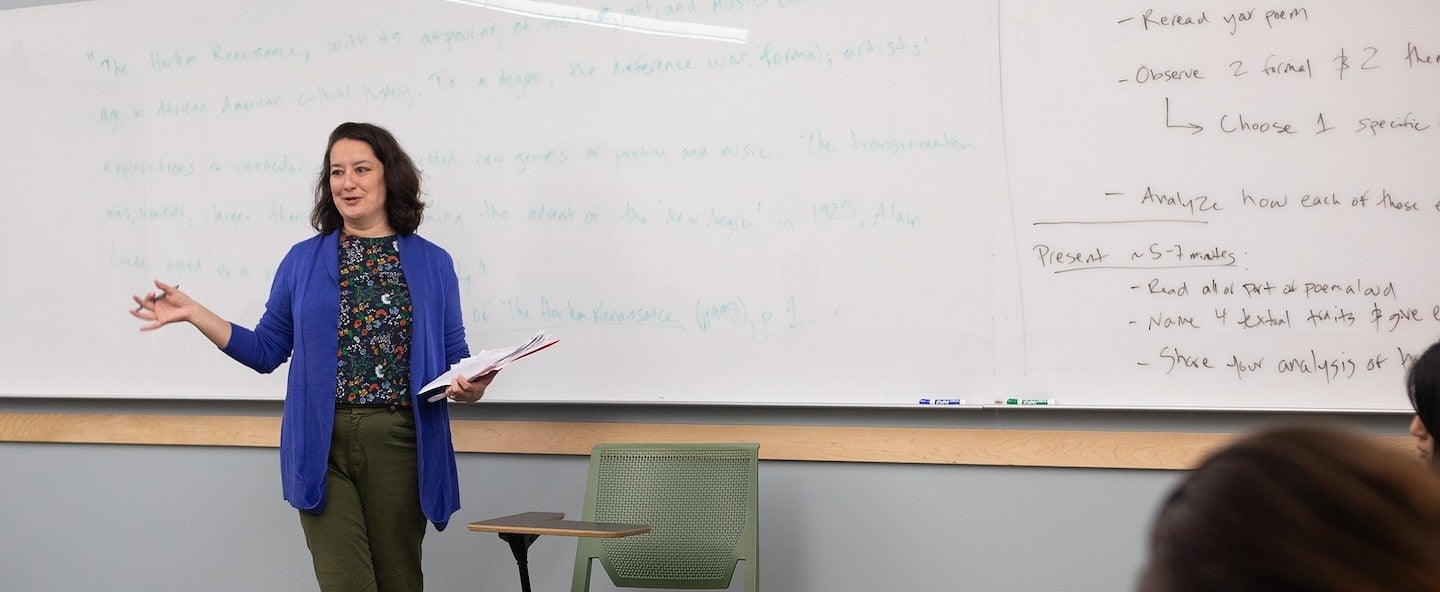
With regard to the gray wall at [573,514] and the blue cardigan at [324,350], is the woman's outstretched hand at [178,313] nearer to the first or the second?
the blue cardigan at [324,350]

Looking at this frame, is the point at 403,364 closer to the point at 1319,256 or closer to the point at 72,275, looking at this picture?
the point at 72,275

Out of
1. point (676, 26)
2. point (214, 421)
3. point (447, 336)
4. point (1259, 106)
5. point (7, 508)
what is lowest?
point (7, 508)

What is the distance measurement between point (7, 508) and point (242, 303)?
1.01 meters

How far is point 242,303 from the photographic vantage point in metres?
3.31

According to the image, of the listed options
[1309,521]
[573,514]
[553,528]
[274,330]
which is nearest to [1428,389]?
[1309,521]

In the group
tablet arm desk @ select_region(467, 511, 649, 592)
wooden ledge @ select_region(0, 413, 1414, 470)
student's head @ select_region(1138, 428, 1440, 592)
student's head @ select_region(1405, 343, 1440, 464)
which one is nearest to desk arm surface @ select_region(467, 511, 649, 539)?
tablet arm desk @ select_region(467, 511, 649, 592)

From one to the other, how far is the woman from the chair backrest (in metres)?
0.37

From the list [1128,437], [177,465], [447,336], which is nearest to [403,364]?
[447,336]

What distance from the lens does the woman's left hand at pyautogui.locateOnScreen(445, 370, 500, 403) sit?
97.5 inches

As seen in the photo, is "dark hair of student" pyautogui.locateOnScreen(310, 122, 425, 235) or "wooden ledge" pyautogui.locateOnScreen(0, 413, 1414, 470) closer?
"dark hair of student" pyautogui.locateOnScreen(310, 122, 425, 235)

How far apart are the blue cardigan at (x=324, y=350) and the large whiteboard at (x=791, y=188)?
428 millimetres

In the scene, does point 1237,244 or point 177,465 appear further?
point 177,465

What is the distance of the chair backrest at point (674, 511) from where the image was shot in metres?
2.74

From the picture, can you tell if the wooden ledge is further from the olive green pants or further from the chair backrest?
the olive green pants
